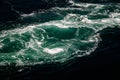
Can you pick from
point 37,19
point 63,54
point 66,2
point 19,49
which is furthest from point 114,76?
point 66,2

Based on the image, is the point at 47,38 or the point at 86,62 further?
the point at 47,38

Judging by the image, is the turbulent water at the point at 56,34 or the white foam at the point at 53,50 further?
the white foam at the point at 53,50

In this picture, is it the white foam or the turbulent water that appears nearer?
the turbulent water

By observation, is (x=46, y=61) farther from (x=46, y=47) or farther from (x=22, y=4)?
(x=22, y=4)

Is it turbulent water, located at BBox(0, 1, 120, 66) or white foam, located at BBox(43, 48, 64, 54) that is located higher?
turbulent water, located at BBox(0, 1, 120, 66)

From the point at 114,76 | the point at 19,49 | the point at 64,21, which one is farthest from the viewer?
the point at 64,21

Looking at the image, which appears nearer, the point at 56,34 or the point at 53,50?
the point at 53,50

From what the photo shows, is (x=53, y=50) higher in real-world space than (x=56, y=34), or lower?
lower

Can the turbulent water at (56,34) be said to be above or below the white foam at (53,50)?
above
